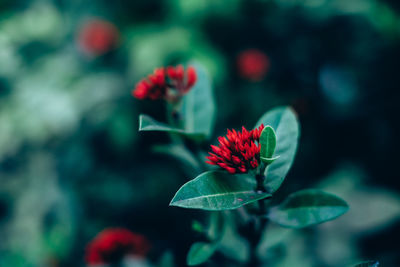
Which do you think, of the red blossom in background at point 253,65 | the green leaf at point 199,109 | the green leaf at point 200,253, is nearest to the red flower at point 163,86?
the green leaf at point 199,109

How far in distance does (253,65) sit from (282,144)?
1.42 m

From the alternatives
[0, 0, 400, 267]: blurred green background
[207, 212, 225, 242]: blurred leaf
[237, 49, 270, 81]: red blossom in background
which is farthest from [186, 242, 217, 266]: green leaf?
[237, 49, 270, 81]: red blossom in background

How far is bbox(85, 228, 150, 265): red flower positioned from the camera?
83 cm

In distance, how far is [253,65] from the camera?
190 centimetres

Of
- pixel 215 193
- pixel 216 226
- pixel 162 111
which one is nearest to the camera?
pixel 215 193

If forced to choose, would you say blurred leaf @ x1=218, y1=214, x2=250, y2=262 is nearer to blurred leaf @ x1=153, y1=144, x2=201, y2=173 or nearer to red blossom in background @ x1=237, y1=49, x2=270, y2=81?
blurred leaf @ x1=153, y1=144, x2=201, y2=173

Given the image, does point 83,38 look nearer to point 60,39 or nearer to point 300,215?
point 60,39

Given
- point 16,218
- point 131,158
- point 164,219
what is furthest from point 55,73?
point 164,219

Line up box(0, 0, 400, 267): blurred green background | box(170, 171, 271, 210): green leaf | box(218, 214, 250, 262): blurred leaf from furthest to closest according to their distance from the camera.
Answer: box(0, 0, 400, 267): blurred green background < box(218, 214, 250, 262): blurred leaf < box(170, 171, 271, 210): green leaf

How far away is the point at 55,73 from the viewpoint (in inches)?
81.0

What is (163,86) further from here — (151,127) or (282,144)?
(282,144)

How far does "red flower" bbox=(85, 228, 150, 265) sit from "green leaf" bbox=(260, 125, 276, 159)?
0.59 meters

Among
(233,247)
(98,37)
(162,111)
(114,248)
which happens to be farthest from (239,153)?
(98,37)

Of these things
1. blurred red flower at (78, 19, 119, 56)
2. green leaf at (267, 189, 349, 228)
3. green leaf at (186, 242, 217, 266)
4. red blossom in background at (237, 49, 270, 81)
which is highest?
blurred red flower at (78, 19, 119, 56)
